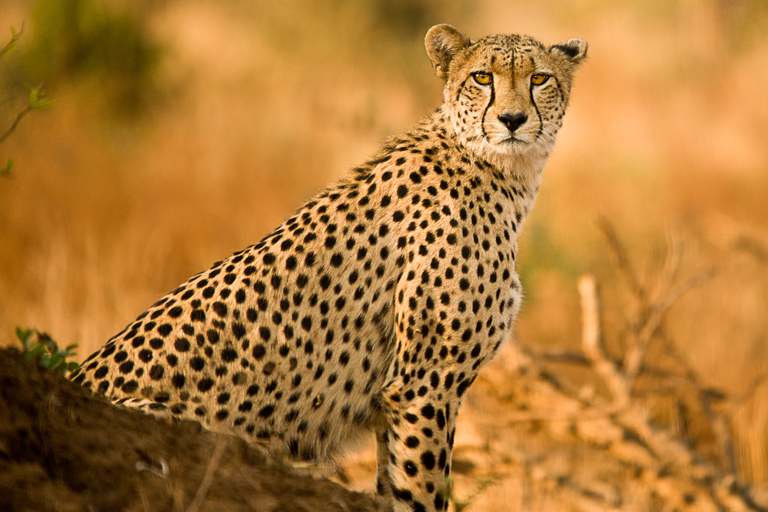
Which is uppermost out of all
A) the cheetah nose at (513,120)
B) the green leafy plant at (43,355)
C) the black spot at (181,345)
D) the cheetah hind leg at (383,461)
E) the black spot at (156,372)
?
the cheetah nose at (513,120)

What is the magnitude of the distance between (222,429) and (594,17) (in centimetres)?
1367

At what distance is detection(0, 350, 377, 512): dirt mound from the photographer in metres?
1.60

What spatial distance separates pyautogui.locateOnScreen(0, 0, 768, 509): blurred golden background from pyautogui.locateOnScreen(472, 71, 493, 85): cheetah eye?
1897mm

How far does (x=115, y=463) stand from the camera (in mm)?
1699

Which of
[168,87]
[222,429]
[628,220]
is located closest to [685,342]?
[628,220]

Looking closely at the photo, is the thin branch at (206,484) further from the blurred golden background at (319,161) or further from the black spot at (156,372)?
the blurred golden background at (319,161)

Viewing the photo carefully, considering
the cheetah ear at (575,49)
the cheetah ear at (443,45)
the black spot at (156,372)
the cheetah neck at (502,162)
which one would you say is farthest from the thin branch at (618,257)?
the black spot at (156,372)

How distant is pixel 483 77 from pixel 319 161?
640 centimetres

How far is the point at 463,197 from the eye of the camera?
9.42 ft

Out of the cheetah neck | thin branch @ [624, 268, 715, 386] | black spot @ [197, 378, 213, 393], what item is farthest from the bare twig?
black spot @ [197, 378, 213, 393]

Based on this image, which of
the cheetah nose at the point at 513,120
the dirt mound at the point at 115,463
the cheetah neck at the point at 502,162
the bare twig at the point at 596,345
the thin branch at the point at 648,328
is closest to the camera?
the dirt mound at the point at 115,463

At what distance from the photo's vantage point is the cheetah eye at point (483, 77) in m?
2.96

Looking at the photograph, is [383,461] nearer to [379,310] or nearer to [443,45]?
[379,310]

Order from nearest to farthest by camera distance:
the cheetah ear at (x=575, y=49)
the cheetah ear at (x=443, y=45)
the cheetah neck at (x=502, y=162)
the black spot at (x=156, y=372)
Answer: the black spot at (x=156, y=372)
the cheetah neck at (x=502, y=162)
the cheetah ear at (x=443, y=45)
the cheetah ear at (x=575, y=49)
